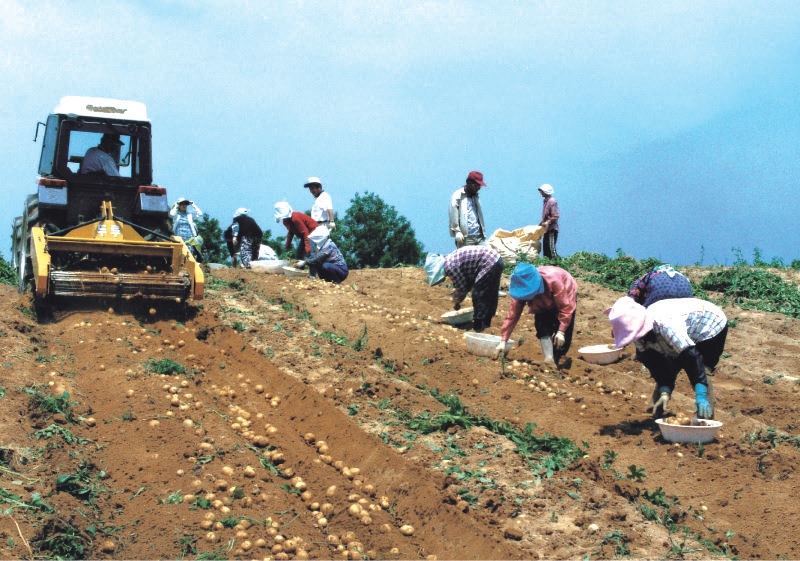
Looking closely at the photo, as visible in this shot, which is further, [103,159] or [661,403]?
[103,159]

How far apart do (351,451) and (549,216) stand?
9.86 meters

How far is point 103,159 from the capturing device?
36.5 feet

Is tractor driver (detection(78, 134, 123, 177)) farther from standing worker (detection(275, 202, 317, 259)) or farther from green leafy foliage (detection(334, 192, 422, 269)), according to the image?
green leafy foliage (detection(334, 192, 422, 269))

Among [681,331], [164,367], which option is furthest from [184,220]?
[681,331]

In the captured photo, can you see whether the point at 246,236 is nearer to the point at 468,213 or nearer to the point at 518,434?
the point at 468,213

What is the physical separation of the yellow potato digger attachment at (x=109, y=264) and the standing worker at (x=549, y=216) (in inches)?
300

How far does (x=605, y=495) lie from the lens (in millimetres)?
6332

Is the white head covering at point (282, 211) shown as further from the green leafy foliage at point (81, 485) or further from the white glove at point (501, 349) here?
the green leafy foliage at point (81, 485)

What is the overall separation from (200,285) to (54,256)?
1.71 m

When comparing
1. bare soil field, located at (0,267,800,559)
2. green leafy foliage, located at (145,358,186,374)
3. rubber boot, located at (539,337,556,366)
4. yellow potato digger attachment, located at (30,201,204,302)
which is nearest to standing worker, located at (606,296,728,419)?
bare soil field, located at (0,267,800,559)

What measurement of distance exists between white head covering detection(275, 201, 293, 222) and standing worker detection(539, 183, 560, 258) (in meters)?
5.03

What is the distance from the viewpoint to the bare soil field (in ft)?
18.7

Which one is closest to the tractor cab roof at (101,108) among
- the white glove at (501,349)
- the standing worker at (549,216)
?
the white glove at (501,349)

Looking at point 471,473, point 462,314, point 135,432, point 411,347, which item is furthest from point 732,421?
point 135,432
